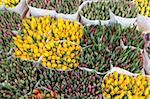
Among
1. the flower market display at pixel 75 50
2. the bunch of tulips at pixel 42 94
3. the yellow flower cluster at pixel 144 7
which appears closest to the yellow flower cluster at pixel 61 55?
the flower market display at pixel 75 50

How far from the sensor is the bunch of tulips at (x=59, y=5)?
177 centimetres

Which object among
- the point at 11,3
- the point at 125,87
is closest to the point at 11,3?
the point at 11,3

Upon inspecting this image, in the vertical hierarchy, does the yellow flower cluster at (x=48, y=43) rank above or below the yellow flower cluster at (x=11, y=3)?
below

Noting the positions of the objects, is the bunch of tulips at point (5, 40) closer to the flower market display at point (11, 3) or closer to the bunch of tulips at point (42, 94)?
the flower market display at point (11, 3)

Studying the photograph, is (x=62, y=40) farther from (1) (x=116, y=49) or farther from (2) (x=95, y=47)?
(1) (x=116, y=49)

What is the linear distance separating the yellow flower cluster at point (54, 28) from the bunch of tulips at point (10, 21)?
5 cm

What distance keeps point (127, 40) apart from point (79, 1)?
449 millimetres

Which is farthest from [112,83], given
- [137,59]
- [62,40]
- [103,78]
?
[62,40]

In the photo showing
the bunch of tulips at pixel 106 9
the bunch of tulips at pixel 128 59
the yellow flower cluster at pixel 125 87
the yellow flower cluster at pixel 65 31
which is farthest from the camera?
the bunch of tulips at pixel 106 9

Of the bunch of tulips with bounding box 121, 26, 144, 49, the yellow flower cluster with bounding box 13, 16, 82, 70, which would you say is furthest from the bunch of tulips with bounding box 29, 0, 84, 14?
the bunch of tulips with bounding box 121, 26, 144, 49

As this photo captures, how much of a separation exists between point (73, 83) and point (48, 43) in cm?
28

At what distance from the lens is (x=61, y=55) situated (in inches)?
60.7

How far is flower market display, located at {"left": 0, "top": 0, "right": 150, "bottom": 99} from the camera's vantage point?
1435mm

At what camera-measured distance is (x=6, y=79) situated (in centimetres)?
147
